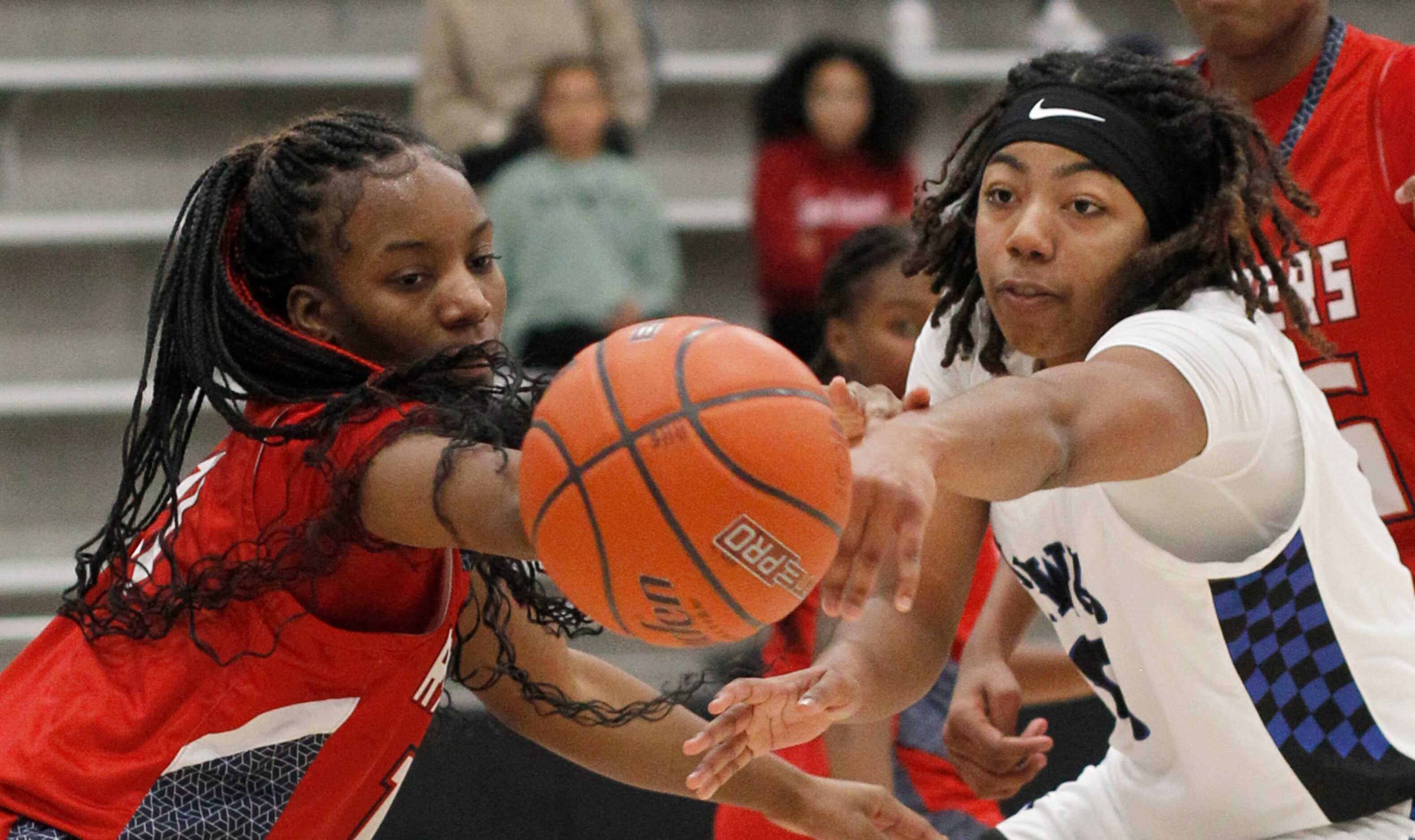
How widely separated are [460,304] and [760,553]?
2.21ft

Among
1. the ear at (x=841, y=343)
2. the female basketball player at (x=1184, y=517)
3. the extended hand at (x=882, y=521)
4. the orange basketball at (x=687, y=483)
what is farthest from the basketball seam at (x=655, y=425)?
the ear at (x=841, y=343)

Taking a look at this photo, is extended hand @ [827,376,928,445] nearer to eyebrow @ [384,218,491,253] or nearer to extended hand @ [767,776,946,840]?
eyebrow @ [384,218,491,253]

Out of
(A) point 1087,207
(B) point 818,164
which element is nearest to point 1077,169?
(A) point 1087,207

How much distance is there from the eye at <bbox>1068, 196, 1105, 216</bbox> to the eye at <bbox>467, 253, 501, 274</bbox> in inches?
31.7

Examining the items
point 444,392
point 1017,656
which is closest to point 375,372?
point 444,392

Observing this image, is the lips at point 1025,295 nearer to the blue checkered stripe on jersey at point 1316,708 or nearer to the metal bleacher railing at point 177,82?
the blue checkered stripe on jersey at point 1316,708

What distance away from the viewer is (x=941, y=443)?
1.84 meters

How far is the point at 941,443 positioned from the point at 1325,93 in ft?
5.46

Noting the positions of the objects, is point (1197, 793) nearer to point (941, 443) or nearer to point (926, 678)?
point (926, 678)

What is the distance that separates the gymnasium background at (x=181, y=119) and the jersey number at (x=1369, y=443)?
3050mm

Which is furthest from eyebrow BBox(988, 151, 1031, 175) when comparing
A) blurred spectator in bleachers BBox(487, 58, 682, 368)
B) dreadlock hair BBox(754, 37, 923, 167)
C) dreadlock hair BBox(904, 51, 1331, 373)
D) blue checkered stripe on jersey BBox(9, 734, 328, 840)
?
dreadlock hair BBox(754, 37, 923, 167)

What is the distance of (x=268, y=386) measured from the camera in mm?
2244

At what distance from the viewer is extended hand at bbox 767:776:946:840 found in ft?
8.74

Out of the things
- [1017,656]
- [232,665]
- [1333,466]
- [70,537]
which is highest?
[1333,466]
